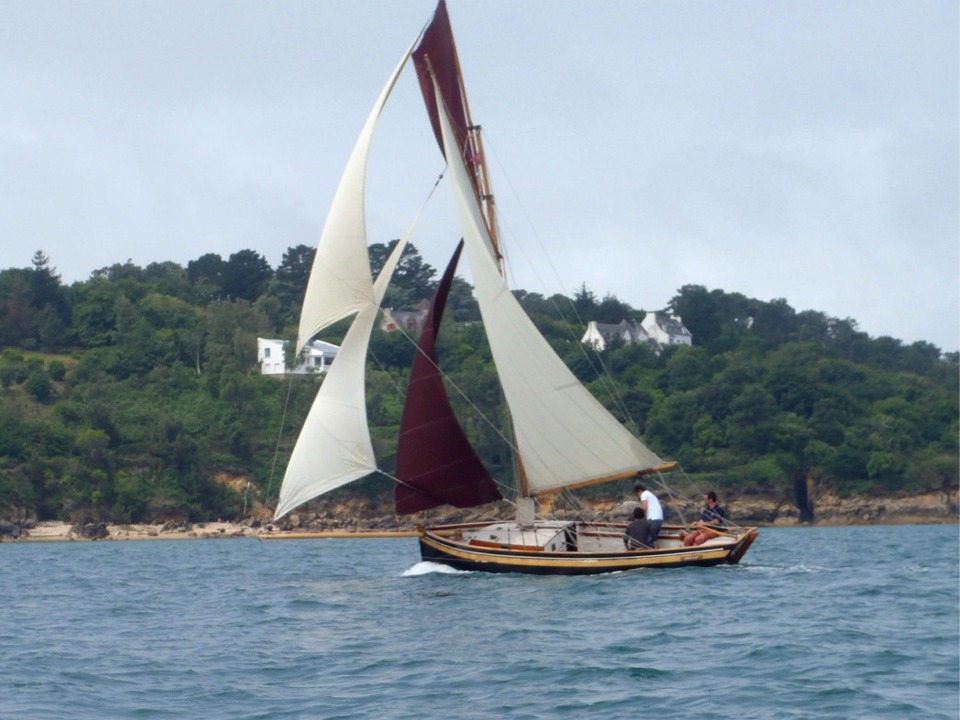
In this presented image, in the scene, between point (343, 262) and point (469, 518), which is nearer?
point (343, 262)

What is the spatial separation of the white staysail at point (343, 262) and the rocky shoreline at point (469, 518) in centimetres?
2724

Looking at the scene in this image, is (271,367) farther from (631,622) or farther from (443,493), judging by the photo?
(631,622)

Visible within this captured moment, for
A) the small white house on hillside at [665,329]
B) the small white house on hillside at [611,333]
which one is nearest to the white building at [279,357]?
the small white house on hillside at [611,333]

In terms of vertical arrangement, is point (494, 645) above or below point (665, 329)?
below

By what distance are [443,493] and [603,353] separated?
66.0 m

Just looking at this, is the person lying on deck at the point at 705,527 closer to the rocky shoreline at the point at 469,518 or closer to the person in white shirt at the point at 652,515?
the person in white shirt at the point at 652,515

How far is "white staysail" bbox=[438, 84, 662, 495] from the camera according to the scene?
90.7 feet

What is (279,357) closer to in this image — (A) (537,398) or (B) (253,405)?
(B) (253,405)

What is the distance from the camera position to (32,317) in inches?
3967

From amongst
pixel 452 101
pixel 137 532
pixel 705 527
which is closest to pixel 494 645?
pixel 705 527

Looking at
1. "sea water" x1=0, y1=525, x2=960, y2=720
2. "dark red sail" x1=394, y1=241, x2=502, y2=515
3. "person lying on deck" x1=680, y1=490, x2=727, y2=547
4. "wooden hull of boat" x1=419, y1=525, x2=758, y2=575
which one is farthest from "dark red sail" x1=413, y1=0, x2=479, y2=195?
"sea water" x1=0, y1=525, x2=960, y2=720

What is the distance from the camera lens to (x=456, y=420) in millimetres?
28328

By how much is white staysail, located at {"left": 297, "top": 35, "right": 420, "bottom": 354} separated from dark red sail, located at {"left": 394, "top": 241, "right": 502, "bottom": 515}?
211 centimetres

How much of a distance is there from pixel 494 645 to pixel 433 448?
1051cm
